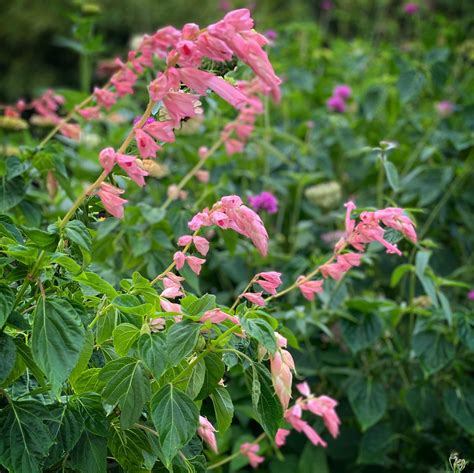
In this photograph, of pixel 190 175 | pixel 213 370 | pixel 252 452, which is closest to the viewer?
pixel 213 370

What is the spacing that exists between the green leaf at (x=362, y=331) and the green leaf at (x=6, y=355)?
122 cm

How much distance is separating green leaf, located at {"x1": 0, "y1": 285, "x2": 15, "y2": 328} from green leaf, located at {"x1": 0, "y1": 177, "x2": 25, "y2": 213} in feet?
2.86

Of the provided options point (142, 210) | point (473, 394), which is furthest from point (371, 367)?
point (142, 210)

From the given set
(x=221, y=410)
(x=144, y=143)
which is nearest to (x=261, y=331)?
(x=221, y=410)

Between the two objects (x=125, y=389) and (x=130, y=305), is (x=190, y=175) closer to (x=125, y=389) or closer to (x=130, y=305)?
(x=130, y=305)

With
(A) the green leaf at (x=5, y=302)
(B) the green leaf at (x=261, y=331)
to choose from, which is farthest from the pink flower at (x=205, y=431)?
(A) the green leaf at (x=5, y=302)

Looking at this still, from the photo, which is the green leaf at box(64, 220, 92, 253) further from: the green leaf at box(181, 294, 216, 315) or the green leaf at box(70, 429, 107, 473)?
the green leaf at box(70, 429, 107, 473)

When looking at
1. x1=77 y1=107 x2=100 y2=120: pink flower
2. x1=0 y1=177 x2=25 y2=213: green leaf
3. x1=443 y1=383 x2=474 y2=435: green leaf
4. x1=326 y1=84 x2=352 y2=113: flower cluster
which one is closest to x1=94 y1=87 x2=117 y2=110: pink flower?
x1=77 y1=107 x2=100 y2=120: pink flower

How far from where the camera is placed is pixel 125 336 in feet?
4.02

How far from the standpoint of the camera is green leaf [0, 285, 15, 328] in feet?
3.66

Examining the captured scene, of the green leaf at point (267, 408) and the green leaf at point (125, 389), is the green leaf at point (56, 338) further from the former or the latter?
the green leaf at point (267, 408)

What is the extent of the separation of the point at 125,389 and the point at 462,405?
1312mm

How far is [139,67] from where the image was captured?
164cm

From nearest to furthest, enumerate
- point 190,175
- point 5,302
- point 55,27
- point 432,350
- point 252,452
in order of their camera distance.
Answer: point 5,302 → point 252,452 → point 432,350 → point 190,175 → point 55,27
